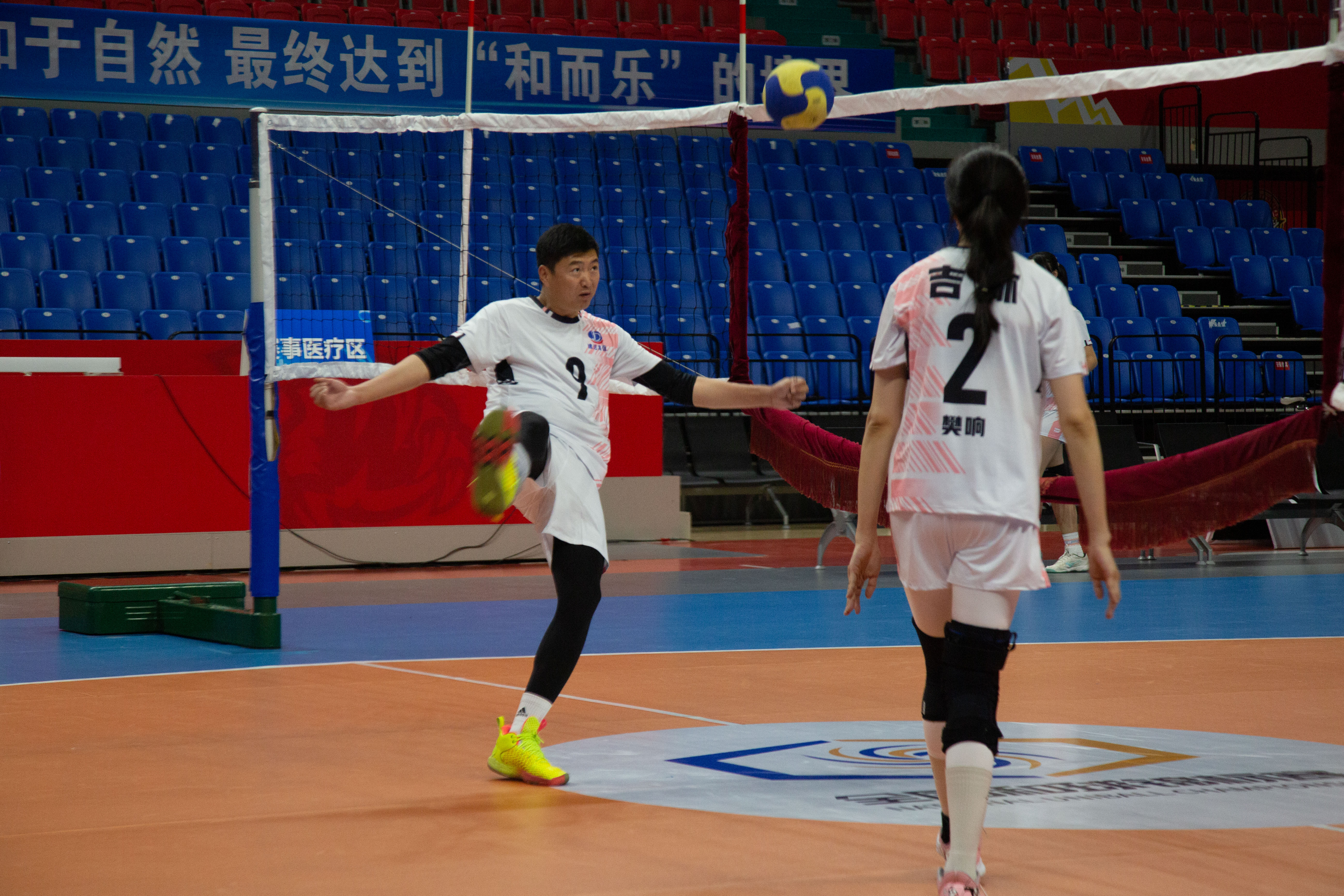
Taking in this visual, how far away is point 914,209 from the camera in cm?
1800

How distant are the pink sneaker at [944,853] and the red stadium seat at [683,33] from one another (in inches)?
631

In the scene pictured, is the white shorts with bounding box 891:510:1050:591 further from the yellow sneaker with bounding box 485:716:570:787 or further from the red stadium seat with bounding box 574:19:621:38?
the red stadium seat with bounding box 574:19:621:38

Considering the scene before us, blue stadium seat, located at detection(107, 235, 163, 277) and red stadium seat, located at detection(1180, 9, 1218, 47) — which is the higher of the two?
red stadium seat, located at detection(1180, 9, 1218, 47)

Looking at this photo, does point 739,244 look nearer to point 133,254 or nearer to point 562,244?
point 562,244

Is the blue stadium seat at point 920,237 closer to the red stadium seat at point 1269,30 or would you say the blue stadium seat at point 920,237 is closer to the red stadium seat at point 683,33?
the red stadium seat at point 683,33

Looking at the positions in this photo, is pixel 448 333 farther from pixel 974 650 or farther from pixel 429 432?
pixel 974 650

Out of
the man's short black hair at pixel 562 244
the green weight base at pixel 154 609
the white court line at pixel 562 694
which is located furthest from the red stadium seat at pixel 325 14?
the man's short black hair at pixel 562 244

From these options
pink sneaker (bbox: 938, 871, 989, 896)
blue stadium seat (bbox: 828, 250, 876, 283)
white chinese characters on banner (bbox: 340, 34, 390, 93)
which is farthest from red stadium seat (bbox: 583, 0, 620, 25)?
pink sneaker (bbox: 938, 871, 989, 896)

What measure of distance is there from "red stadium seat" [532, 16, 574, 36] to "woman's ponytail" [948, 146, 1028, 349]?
15.3 m

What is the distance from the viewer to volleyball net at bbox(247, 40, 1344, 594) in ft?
20.9

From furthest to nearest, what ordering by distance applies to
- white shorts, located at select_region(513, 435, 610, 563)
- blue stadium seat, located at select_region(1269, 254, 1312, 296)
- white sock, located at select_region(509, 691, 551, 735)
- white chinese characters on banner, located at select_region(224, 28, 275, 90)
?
1. blue stadium seat, located at select_region(1269, 254, 1312, 296)
2. white chinese characters on banner, located at select_region(224, 28, 275, 90)
3. white shorts, located at select_region(513, 435, 610, 563)
4. white sock, located at select_region(509, 691, 551, 735)

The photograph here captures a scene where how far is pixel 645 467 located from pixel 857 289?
14.8ft

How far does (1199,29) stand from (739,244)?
A: 685 inches

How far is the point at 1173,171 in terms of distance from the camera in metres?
21.0
